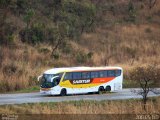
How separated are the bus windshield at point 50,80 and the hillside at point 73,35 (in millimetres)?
3963

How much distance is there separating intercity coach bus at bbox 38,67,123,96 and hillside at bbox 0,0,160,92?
442 centimetres

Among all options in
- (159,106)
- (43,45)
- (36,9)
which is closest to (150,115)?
(159,106)

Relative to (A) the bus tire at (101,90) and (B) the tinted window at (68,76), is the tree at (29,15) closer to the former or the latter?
(A) the bus tire at (101,90)

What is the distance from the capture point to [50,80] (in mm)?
38562

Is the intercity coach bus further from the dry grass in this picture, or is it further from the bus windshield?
the dry grass

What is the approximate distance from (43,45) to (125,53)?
1145 cm

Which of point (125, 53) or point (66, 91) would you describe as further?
point (125, 53)

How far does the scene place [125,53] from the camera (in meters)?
61.2

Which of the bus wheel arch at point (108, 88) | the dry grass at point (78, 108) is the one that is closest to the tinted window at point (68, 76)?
the bus wheel arch at point (108, 88)

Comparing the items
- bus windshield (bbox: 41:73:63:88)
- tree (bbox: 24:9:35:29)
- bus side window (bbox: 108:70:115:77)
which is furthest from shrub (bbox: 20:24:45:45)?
bus windshield (bbox: 41:73:63:88)

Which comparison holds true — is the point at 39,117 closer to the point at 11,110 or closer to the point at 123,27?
the point at 11,110

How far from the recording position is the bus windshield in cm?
3844

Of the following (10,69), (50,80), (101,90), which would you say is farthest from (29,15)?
(50,80)

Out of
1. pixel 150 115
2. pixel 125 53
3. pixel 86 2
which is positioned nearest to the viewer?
pixel 150 115
